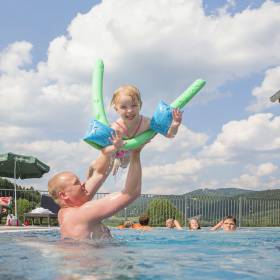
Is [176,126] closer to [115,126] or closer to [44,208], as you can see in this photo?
[115,126]

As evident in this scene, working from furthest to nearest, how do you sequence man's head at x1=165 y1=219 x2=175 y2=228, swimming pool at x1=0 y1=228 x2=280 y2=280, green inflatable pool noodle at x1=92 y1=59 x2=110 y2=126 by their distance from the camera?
man's head at x1=165 y1=219 x2=175 y2=228, green inflatable pool noodle at x1=92 y1=59 x2=110 y2=126, swimming pool at x1=0 y1=228 x2=280 y2=280

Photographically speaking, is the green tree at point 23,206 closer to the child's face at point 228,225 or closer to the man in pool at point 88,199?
the child's face at point 228,225

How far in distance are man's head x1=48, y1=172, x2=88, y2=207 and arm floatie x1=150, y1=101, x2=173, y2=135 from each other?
0.96 meters

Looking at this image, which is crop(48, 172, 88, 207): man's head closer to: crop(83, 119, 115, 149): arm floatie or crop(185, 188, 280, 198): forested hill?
crop(83, 119, 115, 149): arm floatie

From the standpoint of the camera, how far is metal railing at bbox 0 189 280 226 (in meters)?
18.8

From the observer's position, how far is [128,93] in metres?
4.83

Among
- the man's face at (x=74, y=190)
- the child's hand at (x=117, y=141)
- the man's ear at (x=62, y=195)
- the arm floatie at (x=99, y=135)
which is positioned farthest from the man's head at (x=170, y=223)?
the child's hand at (x=117, y=141)

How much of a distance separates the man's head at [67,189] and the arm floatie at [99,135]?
1.33 feet

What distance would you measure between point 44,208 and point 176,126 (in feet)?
41.2

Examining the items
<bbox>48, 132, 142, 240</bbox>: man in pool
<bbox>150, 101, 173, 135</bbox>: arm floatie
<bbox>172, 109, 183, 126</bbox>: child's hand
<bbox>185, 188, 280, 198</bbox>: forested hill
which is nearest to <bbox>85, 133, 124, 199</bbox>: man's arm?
<bbox>48, 132, 142, 240</bbox>: man in pool

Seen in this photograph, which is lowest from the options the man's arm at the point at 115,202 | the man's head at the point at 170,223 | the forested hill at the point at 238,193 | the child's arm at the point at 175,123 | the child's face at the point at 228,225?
the man's head at the point at 170,223

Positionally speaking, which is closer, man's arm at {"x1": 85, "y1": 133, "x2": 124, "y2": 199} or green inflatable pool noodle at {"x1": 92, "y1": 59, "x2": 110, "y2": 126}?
man's arm at {"x1": 85, "y1": 133, "x2": 124, "y2": 199}

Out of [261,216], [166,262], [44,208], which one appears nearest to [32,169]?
[44,208]

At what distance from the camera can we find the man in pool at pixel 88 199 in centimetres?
483
